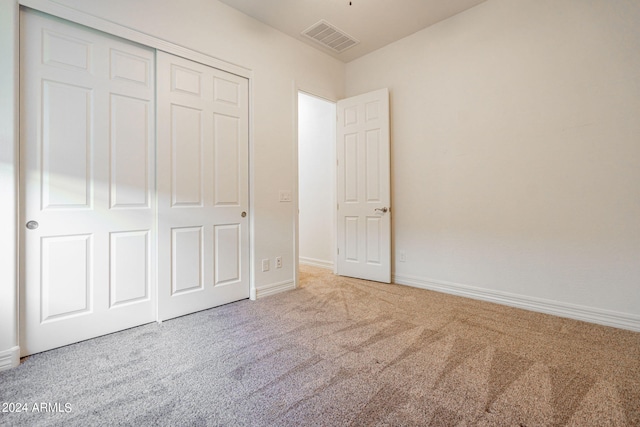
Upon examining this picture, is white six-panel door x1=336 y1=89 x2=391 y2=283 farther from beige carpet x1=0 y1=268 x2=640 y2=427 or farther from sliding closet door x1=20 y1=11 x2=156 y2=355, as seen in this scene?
sliding closet door x1=20 y1=11 x2=156 y2=355

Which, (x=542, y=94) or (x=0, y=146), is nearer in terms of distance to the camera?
(x=0, y=146)

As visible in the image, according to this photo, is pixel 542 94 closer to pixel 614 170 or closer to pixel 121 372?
pixel 614 170

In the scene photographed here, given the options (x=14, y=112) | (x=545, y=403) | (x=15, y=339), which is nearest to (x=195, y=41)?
(x=14, y=112)

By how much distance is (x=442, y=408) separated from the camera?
142 centimetres

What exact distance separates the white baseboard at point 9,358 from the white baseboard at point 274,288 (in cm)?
179

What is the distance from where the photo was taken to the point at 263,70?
3166 millimetres

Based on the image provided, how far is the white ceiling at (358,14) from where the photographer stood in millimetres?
2863

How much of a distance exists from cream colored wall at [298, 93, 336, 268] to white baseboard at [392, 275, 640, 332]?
4.82 feet

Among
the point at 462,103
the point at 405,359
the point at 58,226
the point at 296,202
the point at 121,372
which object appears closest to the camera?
the point at 121,372

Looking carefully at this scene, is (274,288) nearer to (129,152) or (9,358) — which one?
(129,152)

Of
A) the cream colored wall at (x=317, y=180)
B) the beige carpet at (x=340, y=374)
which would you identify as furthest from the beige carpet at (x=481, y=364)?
the cream colored wall at (x=317, y=180)

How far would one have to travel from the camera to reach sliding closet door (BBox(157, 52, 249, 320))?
252 cm

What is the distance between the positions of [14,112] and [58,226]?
2.51 feet

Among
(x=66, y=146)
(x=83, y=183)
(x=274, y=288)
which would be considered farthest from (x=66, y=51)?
(x=274, y=288)
